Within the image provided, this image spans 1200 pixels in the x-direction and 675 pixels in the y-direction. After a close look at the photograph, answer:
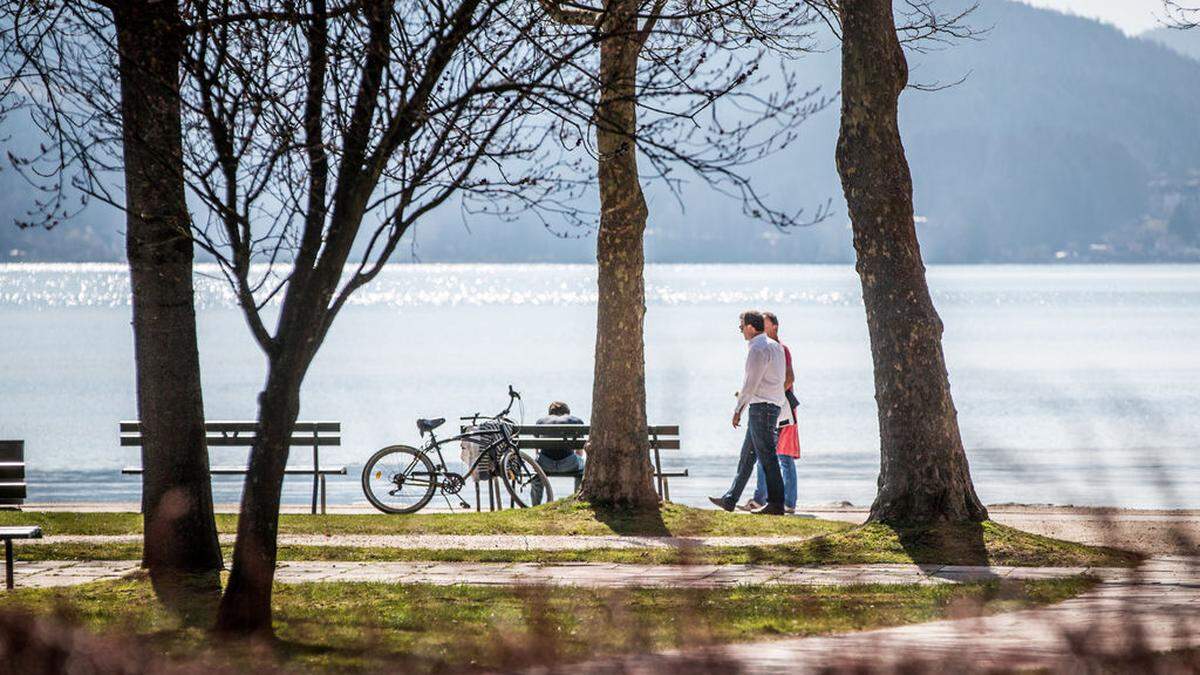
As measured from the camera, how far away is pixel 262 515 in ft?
24.7

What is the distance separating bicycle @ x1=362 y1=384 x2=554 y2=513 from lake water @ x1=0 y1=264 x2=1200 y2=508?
4755 mm

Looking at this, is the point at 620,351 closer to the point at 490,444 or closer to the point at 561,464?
the point at 490,444

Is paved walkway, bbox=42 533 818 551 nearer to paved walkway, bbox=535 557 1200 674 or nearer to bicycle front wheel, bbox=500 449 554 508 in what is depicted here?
bicycle front wheel, bbox=500 449 554 508

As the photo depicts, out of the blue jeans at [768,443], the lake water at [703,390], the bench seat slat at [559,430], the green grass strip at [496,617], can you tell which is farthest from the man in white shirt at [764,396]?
the green grass strip at [496,617]

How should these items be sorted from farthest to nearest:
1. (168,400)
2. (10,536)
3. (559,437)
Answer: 1. (559,437)
2. (168,400)
3. (10,536)

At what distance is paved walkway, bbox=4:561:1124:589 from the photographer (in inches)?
375

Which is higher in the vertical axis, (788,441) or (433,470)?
(788,441)

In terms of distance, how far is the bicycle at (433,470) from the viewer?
1611 cm

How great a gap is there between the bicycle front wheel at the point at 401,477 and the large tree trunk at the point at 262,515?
340 inches

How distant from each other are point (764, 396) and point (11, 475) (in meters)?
7.53

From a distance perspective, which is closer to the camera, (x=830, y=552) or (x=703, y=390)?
(x=830, y=552)

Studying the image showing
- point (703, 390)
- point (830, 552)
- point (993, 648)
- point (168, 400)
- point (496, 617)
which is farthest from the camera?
point (703, 390)

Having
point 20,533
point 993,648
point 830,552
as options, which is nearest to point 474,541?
point 830,552

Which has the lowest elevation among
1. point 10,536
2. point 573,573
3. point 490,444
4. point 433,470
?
point 433,470
